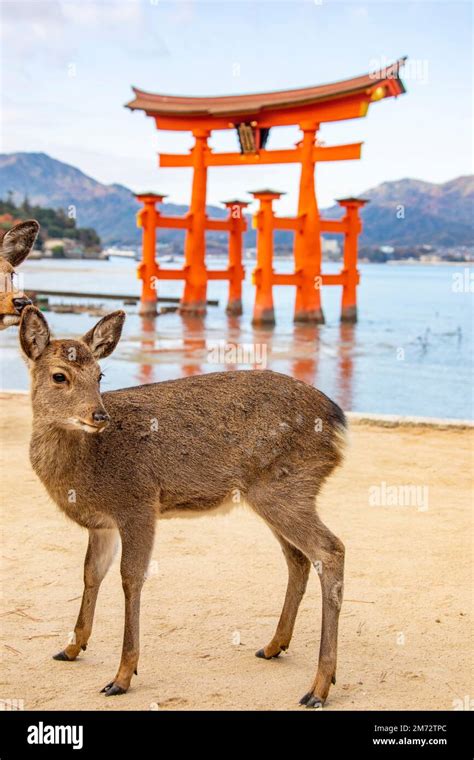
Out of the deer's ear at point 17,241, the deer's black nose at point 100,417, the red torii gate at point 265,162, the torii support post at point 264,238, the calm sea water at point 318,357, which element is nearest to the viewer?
the deer's black nose at point 100,417

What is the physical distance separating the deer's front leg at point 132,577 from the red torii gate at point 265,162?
1688cm

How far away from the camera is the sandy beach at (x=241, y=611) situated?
11.6 ft

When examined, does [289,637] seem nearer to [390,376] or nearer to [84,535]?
[84,535]

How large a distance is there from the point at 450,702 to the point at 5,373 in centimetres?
1223

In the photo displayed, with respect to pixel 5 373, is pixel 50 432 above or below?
above

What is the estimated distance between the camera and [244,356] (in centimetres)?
1856

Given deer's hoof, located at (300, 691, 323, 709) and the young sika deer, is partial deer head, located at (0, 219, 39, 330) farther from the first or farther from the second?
deer's hoof, located at (300, 691, 323, 709)

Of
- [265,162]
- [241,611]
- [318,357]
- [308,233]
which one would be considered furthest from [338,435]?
[265,162]

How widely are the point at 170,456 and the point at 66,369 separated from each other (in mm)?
547

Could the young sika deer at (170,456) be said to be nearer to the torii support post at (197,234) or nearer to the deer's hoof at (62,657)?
the deer's hoof at (62,657)

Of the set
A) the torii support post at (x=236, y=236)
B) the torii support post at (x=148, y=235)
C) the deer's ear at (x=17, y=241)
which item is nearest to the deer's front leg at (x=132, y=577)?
the deer's ear at (x=17, y=241)

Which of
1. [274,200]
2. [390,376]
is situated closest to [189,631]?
[390,376]

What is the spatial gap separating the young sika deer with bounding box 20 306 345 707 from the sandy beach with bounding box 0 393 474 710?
7.4 inches

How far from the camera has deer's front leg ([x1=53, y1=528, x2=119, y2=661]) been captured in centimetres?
382
